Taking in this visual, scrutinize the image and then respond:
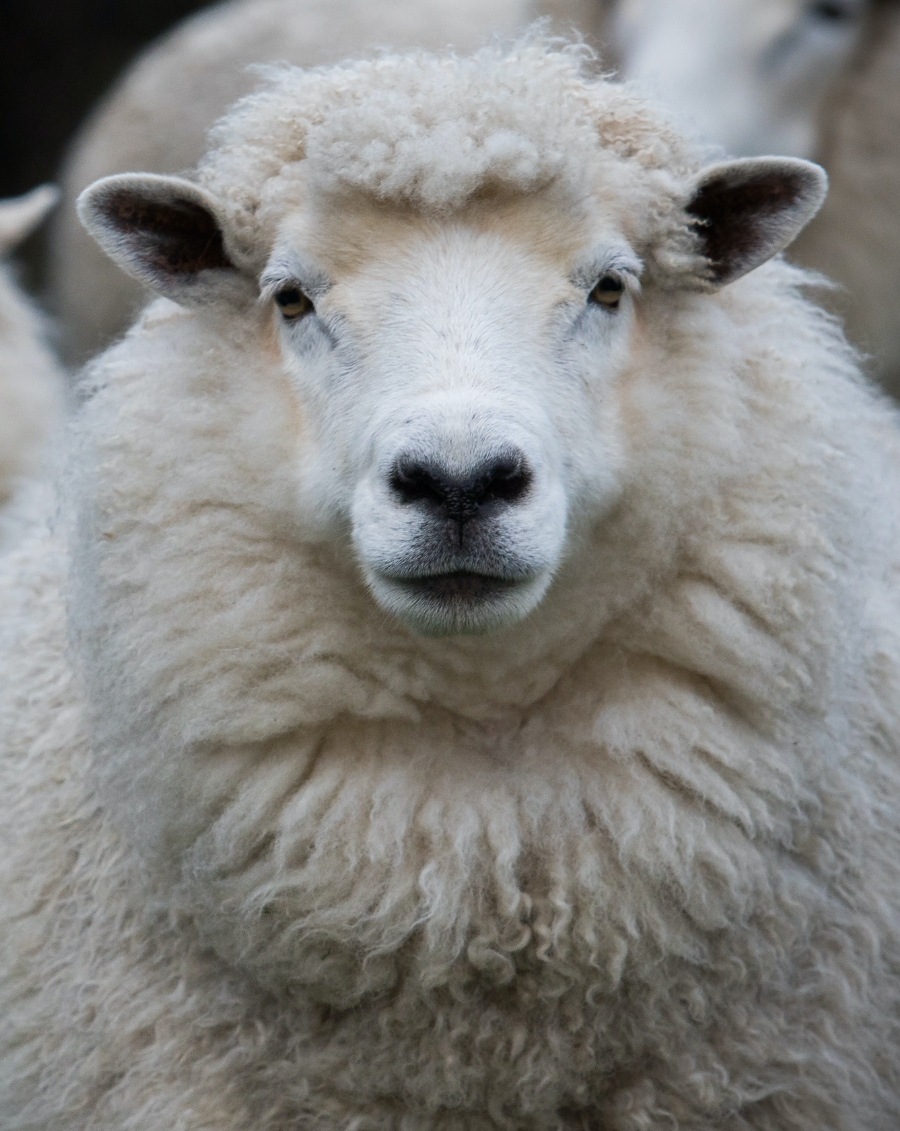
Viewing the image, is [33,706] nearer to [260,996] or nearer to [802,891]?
[260,996]

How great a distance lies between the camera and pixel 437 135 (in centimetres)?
233

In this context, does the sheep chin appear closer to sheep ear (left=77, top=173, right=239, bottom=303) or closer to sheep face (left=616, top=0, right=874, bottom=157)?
sheep ear (left=77, top=173, right=239, bottom=303)

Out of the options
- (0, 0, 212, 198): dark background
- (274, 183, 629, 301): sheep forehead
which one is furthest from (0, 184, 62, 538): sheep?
(0, 0, 212, 198): dark background

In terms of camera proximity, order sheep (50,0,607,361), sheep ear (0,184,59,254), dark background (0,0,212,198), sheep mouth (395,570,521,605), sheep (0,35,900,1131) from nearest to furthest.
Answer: sheep mouth (395,570,521,605) → sheep (0,35,900,1131) → sheep ear (0,184,59,254) → sheep (50,0,607,361) → dark background (0,0,212,198)

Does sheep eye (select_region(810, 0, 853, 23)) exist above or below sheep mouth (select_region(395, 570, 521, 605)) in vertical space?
above

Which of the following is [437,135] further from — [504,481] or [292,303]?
[504,481]

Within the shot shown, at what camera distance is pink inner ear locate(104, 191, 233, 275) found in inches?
101

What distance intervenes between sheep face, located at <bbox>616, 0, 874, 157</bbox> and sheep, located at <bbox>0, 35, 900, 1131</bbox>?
3343mm

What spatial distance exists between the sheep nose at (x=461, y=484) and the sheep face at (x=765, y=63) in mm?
4112

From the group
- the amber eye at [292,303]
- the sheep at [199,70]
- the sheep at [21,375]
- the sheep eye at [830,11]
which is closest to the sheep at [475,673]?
the amber eye at [292,303]

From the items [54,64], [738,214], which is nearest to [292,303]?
[738,214]

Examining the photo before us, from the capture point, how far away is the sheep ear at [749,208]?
2494 millimetres

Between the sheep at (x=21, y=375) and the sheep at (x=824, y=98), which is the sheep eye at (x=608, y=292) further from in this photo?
the sheep at (x=824, y=98)

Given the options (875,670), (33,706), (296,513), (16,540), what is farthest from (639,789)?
(16,540)
